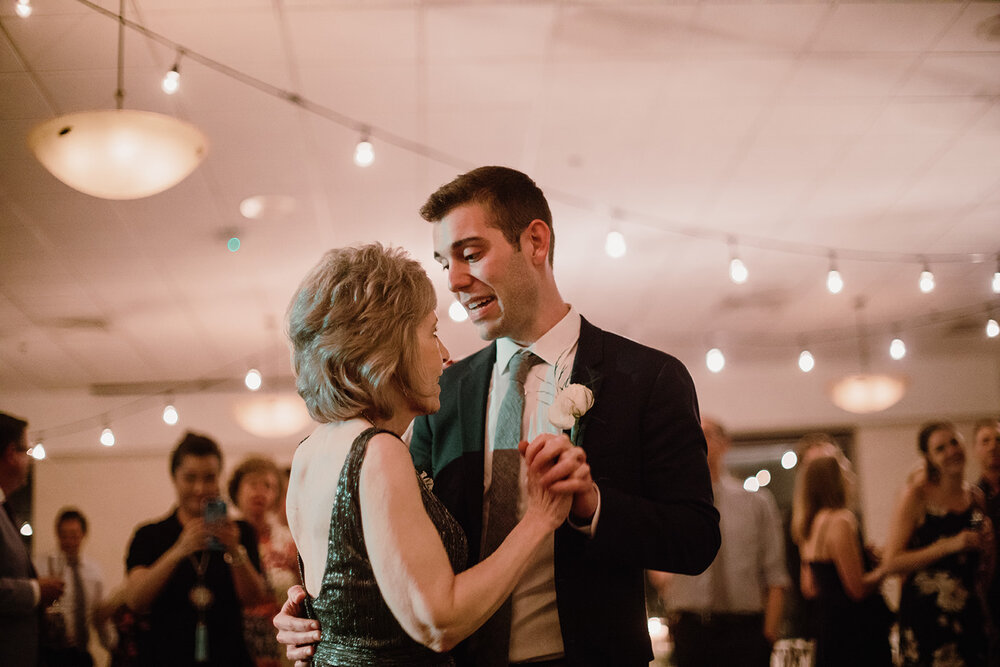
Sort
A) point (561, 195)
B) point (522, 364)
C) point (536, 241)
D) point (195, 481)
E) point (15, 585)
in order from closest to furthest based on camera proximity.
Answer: point (522, 364) < point (536, 241) < point (15, 585) < point (195, 481) < point (561, 195)

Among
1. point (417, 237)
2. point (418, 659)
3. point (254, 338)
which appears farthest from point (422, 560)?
point (254, 338)

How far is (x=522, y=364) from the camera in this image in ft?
5.92

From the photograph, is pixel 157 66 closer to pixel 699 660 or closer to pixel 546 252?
pixel 546 252

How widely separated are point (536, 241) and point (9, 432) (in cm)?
271

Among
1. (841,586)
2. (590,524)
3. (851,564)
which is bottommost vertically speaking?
(841,586)

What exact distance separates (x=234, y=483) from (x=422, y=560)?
154 inches

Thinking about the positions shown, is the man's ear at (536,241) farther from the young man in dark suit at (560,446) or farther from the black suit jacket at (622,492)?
the black suit jacket at (622,492)

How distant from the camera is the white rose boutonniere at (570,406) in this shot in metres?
1.55

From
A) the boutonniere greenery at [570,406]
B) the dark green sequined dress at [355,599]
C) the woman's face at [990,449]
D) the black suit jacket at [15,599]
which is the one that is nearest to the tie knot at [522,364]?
the boutonniere greenery at [570,406]

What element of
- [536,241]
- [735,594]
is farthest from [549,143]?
[536,241]

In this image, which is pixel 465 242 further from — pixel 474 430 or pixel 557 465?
pixel 557 465

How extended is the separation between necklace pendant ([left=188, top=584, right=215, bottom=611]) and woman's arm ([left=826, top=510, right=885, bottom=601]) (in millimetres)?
2959

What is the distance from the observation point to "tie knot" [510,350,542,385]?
1792 mm

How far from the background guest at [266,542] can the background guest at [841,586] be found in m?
2.68
